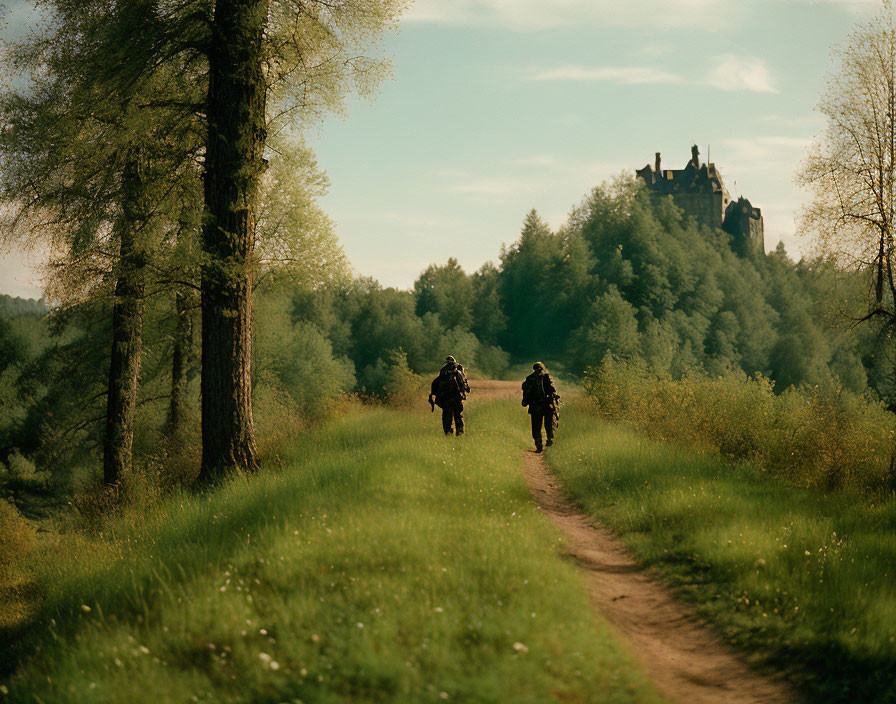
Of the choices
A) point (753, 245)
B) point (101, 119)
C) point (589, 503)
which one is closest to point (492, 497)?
point (589, 503)

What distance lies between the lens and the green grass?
530 centimetres

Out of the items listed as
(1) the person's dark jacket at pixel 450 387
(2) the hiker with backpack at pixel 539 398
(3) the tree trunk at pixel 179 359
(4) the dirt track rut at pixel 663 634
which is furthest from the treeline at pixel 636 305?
(4) the dirt track rut at pixel 663 634

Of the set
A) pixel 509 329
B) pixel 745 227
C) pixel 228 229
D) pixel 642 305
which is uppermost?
A: pixel 745 227

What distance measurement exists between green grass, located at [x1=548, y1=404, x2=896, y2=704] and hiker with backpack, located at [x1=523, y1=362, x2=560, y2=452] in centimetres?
398

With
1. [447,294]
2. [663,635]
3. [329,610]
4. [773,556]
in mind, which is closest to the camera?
[329,610]

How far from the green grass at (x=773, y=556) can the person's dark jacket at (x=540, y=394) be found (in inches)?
156

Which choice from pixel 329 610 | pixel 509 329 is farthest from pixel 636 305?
pixel 329 610

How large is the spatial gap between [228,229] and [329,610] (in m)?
7.30

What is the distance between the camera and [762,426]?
15711mm

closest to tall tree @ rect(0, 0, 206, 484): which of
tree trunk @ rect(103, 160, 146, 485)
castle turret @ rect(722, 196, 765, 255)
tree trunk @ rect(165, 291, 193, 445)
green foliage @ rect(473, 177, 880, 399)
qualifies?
tree trunk @ rect(103, 160, 146, 485)

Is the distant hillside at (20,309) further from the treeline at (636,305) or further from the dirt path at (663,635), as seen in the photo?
the dirt path at (663,635)

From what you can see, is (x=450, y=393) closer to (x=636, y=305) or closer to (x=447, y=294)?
(x=636, y=305)

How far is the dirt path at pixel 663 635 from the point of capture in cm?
495

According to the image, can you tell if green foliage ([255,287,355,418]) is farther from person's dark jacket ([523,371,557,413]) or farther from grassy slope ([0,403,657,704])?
grassy slope ([0,403,657,704])
